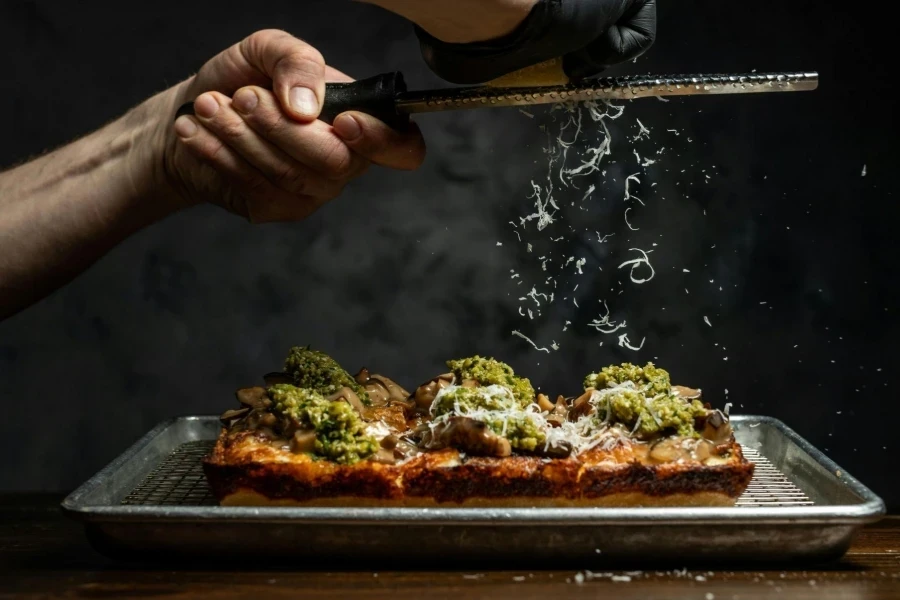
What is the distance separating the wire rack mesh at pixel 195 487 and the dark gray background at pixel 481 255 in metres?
0.98

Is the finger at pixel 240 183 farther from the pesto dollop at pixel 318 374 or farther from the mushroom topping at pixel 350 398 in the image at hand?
the mushroom topping at pixel 350 398

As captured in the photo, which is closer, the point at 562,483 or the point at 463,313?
the point at 562,483

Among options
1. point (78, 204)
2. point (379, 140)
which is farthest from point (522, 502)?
point (78, 204)

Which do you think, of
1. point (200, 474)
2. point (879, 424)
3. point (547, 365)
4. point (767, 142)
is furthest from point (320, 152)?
point (879, 424)

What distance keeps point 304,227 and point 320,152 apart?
119 centimetres

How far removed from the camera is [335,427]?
229 centimetres

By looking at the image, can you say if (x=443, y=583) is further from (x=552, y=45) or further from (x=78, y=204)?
(x=78, y=204)

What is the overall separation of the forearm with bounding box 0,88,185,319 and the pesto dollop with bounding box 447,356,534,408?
1029 mm

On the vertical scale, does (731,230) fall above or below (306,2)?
below

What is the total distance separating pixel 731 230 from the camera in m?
3.68

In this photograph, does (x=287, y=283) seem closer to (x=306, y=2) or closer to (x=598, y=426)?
(x=306, y=2)

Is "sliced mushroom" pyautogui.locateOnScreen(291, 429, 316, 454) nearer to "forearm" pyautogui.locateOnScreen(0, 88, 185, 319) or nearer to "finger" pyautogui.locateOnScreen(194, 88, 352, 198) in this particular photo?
"finger" pyautogui.locateOnScreen(194, 88, 352, 198)

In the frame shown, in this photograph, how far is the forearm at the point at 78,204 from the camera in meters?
2.93

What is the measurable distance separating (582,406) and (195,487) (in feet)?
3.20
